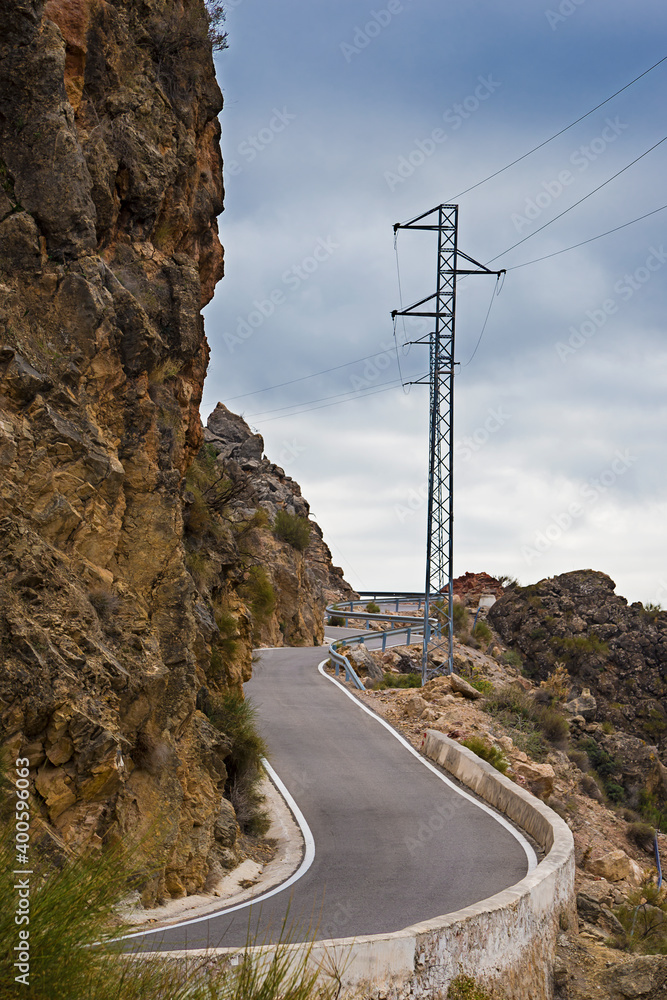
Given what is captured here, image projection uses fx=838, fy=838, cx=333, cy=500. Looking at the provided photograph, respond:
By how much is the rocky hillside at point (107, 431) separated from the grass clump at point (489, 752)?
6067 millimetres

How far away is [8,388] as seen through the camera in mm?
9836

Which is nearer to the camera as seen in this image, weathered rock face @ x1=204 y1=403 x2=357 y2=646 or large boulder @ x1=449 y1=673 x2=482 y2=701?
large boulder @ x1=449 y1=673 x2=482 y2=701

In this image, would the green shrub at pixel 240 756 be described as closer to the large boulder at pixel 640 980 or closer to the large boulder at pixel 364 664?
the large boulder at pixel 640 980

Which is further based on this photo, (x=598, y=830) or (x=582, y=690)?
(x=582, y=690)

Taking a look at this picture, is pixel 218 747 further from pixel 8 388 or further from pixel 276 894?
pixel 8 388

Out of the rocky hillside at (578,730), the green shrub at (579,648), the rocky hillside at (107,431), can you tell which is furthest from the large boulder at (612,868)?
the green shrub at (579,648)

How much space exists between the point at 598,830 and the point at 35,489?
666 inches

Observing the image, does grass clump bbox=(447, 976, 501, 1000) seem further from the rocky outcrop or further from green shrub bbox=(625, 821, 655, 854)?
the rocky outcrop

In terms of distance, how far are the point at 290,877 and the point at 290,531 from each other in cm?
2984

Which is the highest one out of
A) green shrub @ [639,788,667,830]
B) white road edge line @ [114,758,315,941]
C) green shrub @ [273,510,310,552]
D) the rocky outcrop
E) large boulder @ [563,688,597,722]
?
green shrub @ [273,510,310,552]

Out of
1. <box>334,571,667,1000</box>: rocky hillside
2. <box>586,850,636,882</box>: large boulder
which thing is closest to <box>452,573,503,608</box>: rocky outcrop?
<box>334,571,667,1000</box>: rocky hillside

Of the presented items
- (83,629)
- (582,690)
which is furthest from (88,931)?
(582,690)

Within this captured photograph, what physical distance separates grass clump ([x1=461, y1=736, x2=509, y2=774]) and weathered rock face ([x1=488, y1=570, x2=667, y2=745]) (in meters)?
19.4

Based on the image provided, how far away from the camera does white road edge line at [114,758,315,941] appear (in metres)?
9.12
